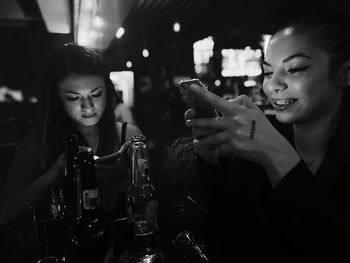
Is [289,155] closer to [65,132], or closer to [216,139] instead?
[216,139]

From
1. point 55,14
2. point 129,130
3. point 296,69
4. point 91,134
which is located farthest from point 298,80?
point 55,14

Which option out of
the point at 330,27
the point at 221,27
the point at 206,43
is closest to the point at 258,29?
the point at 221,27

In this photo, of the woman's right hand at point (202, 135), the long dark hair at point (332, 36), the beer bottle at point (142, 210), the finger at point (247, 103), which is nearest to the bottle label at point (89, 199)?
the beer bottle at point (142, 210)

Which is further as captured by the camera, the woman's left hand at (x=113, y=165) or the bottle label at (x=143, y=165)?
the woman's left hand at (x=113, y=165)

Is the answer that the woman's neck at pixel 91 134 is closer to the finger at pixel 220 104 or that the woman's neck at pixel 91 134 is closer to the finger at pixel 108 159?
the finger at pixel 108 159

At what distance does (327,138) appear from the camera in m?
1.08

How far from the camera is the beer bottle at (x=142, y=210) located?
0.74m

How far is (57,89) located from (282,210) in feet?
3.08

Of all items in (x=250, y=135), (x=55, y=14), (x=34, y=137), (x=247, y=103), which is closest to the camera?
(x=250, y=135)

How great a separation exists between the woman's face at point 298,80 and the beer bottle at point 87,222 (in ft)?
2.30

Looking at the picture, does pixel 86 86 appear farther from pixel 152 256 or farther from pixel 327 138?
pixel 327 138

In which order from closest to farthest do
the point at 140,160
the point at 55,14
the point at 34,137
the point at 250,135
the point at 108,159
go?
1. the point at 250,135
2. the point at 140,160
3. the point at 108,159
4. the point at 34,137
5. the point at 55,14

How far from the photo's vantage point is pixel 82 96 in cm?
112

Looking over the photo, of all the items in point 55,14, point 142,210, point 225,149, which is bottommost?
point 142,210
